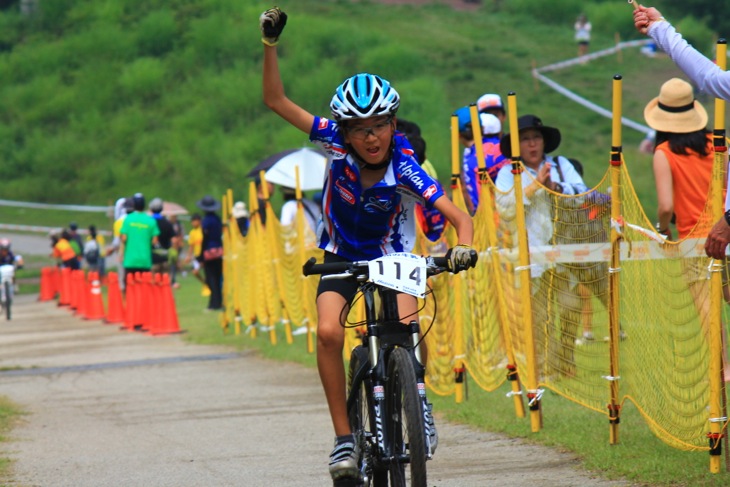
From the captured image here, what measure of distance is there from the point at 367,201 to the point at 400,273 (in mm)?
683

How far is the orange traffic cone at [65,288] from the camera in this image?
28.8 meters

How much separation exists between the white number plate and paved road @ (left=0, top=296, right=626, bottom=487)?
5.29 feet

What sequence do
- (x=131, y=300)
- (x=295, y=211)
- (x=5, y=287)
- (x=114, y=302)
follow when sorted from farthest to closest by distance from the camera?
(x=5, y=287) < (x=114, y=302) < (x=131, y=300) < (x=295, y=211)

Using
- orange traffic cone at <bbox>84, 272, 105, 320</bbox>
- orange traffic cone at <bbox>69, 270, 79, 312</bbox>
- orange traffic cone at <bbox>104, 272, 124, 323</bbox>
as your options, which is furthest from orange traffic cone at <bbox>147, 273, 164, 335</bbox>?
orange traffic cone at <bbox>69, 270, 79, 312</bbox>

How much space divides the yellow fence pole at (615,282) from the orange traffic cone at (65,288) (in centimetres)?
2204

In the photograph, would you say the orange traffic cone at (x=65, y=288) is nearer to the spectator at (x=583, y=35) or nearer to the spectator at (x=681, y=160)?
the spectator at (x=681, y=160)

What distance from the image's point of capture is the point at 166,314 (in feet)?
66.2

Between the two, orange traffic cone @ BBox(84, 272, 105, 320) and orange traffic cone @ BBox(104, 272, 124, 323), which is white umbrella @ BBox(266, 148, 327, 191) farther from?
orange traffic cone @ BBox(84, 272, 105, 320)

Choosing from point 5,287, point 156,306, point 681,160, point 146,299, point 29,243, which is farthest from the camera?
point 29,243

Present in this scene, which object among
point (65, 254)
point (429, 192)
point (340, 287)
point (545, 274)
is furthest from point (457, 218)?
→ point (65, 254)

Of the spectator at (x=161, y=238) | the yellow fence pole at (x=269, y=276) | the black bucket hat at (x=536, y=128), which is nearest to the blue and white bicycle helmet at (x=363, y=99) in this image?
the black bucket hat at (x=536, y=128)

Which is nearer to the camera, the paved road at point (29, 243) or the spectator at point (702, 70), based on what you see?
the spectator at point (702, 70)

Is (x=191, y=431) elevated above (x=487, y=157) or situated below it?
below

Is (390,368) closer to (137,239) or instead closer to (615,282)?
(615,282)
